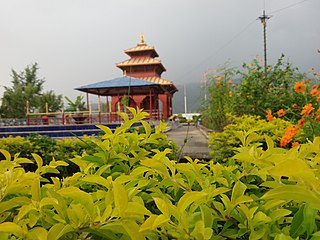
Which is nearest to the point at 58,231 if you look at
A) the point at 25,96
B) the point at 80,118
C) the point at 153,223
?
the point at 153,223

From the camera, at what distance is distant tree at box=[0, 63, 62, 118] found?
2772 centimetres

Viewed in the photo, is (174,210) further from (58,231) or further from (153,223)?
(58,231)

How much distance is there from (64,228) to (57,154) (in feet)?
11.9

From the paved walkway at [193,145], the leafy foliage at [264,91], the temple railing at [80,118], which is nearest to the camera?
the paved walkway at [193,145]

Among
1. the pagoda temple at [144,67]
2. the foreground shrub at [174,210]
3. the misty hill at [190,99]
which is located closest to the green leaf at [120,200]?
the foreground shrub at [174,210]

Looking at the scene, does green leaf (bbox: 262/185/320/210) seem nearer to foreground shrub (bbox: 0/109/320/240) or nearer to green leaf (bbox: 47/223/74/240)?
foreground shrub (bbox: 0/109/320/240)

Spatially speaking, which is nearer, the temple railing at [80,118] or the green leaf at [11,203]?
the green leaf at [11,203]

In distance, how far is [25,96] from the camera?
28812mm

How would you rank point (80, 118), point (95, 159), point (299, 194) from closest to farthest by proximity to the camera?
point (299, 194) < point (95, 159) < point (80, 118)

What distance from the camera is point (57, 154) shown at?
3885mm

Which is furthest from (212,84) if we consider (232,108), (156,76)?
(156,76)

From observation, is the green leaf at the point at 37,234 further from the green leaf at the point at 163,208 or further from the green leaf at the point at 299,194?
the green leaf at the point at 299,194

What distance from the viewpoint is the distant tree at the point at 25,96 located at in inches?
1091

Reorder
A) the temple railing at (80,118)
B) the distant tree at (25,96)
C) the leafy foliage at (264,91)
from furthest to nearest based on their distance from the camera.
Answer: the distant tree at (25,96) < the temple railing at (80,118) < the leafy foliage at (264,91)
